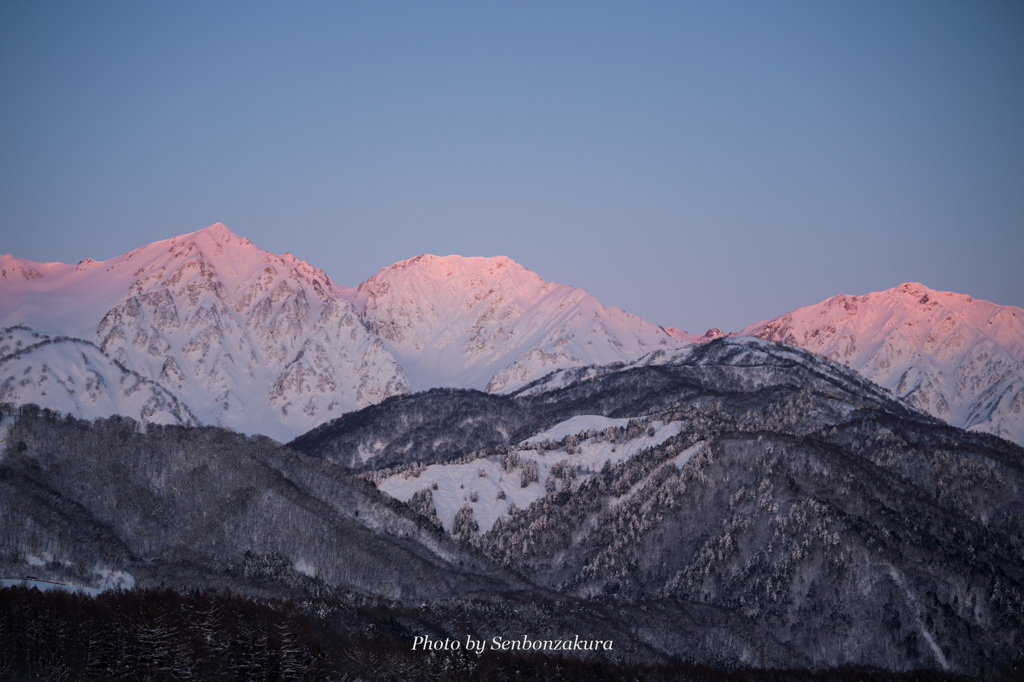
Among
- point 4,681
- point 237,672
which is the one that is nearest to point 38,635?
point 4,681

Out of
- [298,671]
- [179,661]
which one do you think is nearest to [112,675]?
[179,661]

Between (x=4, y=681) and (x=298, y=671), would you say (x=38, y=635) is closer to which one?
(x=4, y=681)

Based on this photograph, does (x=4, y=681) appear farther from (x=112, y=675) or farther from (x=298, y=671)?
(x=298, y=671)

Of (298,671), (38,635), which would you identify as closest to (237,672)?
(298,671)

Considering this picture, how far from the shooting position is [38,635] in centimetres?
19638

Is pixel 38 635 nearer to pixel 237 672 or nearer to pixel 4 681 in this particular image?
pixel 4 681

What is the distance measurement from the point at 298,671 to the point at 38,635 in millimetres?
38996

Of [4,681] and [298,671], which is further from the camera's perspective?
[298,671]

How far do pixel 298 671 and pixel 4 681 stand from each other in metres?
41.5

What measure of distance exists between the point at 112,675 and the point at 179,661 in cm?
947

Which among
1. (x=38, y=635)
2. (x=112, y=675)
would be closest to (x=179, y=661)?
(x=112, y=675)

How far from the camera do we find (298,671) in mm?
198500

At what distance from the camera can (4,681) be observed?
607ft

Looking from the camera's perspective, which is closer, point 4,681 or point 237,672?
point 4,681
